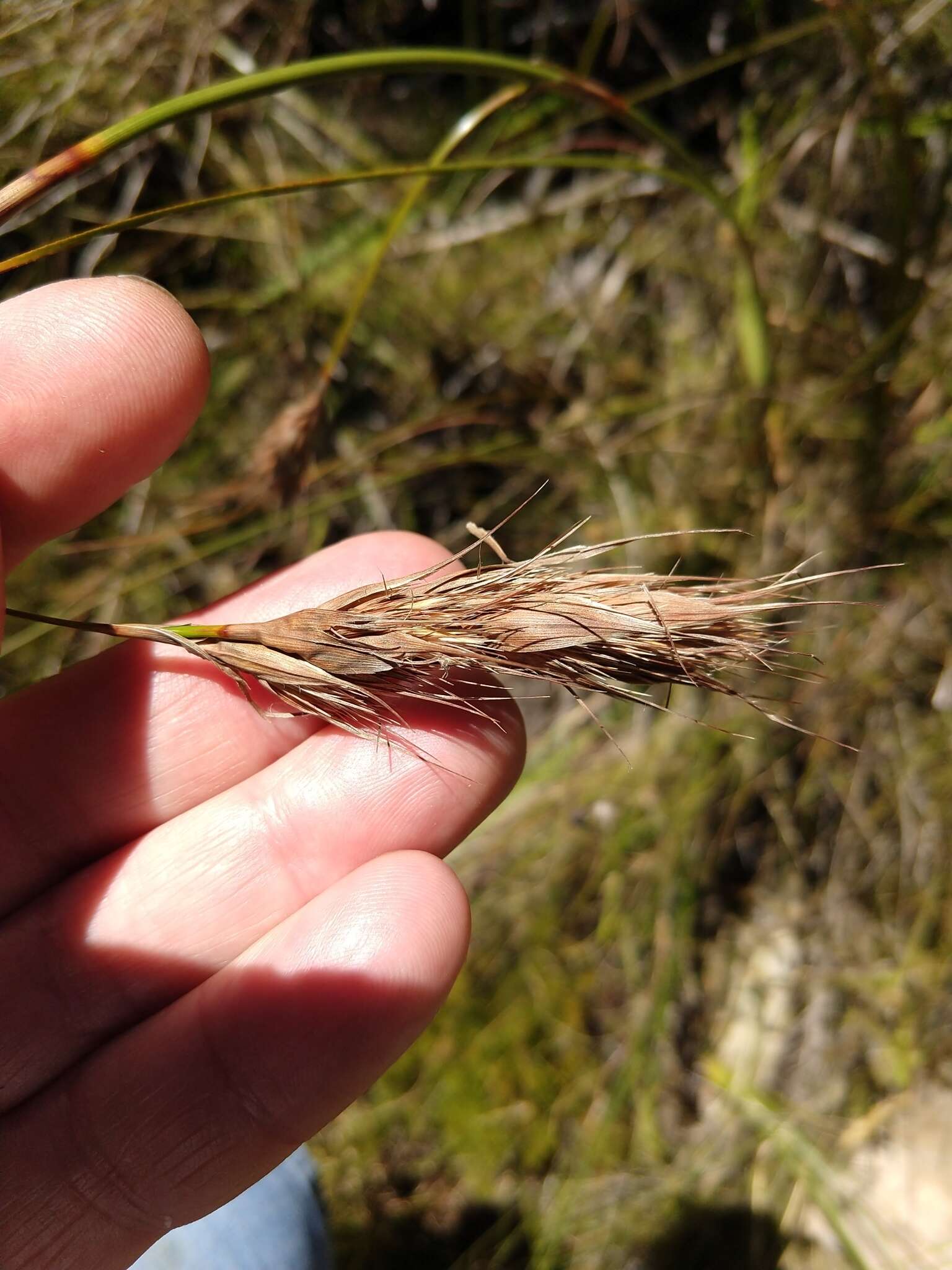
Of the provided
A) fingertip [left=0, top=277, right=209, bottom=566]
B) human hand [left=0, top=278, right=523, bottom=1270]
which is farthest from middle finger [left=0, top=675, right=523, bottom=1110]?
fingertip [left=0, top=277, right=209, bottom=566]

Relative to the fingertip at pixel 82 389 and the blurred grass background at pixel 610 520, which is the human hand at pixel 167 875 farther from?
the blurred grass background at pixel 610 520

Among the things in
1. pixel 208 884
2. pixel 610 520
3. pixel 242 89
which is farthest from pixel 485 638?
pixel 610 520

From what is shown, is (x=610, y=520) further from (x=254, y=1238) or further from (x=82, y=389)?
(x=254, y=1238)

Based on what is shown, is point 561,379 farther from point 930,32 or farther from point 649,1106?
point 649,1106

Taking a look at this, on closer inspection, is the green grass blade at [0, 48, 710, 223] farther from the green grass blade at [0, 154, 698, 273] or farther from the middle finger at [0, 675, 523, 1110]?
the middle finger at [0, 675, 523, 1110]

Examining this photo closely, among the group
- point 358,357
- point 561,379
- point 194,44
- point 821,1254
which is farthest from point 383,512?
point 821,1254

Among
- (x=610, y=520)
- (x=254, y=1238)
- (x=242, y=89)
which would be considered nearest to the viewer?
(x=242, y=89)
